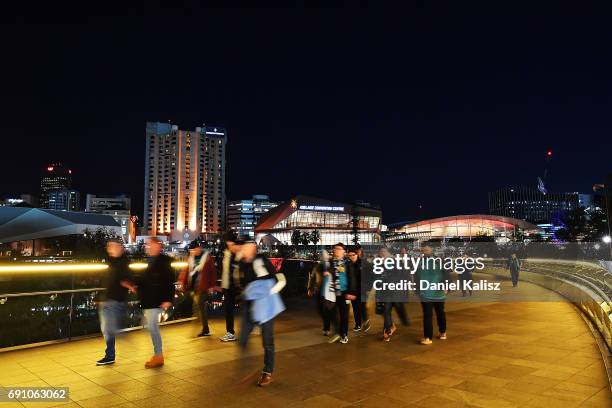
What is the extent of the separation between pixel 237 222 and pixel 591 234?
154 meters

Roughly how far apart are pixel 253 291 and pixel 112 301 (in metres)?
2.18

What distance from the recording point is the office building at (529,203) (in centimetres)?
17000

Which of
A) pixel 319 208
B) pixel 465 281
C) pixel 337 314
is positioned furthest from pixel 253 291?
pixel 319 208

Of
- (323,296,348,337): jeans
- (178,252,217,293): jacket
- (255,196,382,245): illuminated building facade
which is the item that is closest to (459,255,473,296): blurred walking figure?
(323,296,348,337): jeans

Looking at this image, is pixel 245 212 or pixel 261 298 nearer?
pixel 261 298

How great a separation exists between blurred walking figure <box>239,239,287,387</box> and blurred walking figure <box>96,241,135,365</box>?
1.82m

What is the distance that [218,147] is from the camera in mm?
165875

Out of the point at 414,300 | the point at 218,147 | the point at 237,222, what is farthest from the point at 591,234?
the point at 237,222

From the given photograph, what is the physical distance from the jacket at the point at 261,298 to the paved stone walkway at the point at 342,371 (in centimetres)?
79

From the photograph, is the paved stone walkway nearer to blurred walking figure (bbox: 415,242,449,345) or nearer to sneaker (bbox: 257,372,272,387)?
sneaker (bbox: 257,372,272,387)

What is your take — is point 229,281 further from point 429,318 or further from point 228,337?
point 429,318

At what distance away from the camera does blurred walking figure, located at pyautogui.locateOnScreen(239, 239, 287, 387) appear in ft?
17.7

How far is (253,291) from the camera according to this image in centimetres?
543

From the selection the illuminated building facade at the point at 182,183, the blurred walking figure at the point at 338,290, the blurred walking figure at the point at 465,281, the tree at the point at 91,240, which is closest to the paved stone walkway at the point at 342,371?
the blurred walking figure at the point at 338,290
